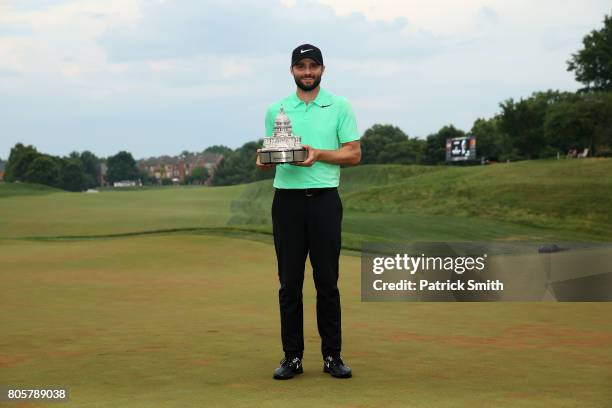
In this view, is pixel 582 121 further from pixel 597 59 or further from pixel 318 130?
pixel 318 130

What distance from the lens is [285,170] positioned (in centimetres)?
662

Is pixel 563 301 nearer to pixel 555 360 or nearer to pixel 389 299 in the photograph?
pixel 389 299

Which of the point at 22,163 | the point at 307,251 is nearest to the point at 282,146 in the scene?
the point at 307,251

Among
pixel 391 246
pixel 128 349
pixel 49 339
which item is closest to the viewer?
pixel 128 349

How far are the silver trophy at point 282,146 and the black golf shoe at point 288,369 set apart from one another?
1.54 metres

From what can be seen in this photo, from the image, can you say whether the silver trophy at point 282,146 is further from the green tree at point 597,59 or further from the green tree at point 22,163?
the green tree at point 22,163

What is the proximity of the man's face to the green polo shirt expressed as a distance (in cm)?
11

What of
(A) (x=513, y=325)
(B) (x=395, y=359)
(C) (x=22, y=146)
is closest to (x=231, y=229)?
(A) (x=513, y=325)

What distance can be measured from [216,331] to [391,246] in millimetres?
26627

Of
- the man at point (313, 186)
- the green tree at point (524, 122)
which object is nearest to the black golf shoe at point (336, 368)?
the man at point (313, 186)

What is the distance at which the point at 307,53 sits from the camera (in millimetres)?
6559

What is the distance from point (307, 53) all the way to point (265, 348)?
9.55 ft

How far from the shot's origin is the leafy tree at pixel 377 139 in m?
139

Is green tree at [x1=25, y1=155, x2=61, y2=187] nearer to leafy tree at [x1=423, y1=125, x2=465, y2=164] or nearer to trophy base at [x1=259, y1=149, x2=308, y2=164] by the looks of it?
leafy tree at [x1=423, y1=125, x2=465, y2=164]
